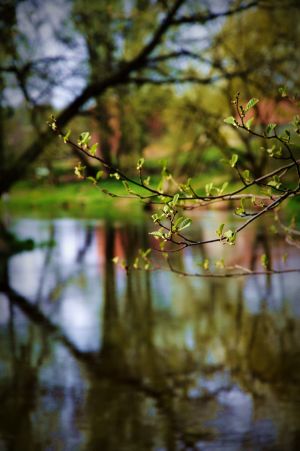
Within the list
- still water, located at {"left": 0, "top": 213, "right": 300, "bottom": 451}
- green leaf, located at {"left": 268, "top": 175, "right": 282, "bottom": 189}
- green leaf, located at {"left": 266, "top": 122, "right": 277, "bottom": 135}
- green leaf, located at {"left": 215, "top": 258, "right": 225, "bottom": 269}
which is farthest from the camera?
still water, located at {"left": 0, "top": 213, "right": 300, "bottom": 451}

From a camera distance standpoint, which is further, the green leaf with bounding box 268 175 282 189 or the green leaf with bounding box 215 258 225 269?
the green leaf with bounding box 215 258 225 269

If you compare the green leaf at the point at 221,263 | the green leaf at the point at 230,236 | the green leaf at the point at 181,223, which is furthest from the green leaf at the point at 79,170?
the green leaf at the point at 221,263

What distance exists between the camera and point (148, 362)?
818cm

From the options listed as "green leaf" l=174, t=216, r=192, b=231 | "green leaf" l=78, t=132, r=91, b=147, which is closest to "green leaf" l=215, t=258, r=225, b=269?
"green leaf" l=174, t=216, r=192, b=231

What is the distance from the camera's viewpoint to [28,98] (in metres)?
8.76

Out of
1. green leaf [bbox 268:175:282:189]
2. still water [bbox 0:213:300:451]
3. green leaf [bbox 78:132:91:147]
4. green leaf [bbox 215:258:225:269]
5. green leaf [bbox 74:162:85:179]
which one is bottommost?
still water [bbox 0:213:300:451]

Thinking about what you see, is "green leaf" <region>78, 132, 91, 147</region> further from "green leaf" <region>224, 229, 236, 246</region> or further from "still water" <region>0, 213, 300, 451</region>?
"still water" <region>0, 213, 300, 451</region>

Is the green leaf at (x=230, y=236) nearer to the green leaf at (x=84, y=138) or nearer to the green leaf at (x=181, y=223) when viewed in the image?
the green leaf at (x=181, y=223)

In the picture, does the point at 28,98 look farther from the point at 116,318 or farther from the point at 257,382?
the point at 257,382

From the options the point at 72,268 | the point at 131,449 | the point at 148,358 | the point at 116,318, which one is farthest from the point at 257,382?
the point at 72,268

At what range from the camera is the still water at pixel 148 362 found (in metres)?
6.06

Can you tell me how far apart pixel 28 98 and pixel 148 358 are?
399 centimetres

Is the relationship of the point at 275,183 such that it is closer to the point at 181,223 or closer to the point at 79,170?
the point at 181,223

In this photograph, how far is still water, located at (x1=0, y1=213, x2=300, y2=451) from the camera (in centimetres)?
606
